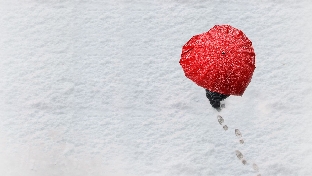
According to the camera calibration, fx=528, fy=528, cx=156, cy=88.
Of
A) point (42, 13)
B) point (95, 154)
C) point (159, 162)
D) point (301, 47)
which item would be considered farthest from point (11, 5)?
point (301, 47)

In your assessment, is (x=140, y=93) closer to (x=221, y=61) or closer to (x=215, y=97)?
(x=215, y=97)

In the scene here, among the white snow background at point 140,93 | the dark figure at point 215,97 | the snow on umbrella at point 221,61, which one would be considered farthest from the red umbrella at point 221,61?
the white snow background at point 140,93

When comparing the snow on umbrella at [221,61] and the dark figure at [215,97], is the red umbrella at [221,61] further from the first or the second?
the dark figure at [215,97]

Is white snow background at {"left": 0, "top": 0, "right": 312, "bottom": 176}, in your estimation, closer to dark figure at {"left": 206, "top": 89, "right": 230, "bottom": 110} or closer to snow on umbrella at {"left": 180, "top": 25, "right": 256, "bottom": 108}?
dark figure at {"left": 206, "top": 89, "right": 230, "bottom": 110}

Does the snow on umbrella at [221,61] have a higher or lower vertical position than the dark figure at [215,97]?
higher

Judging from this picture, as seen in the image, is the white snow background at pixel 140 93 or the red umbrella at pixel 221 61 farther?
the white snow background at pixel 140 93

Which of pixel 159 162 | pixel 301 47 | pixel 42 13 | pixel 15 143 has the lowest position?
pixel 159 162

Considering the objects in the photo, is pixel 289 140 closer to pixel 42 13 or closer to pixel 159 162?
pixel 159 162
